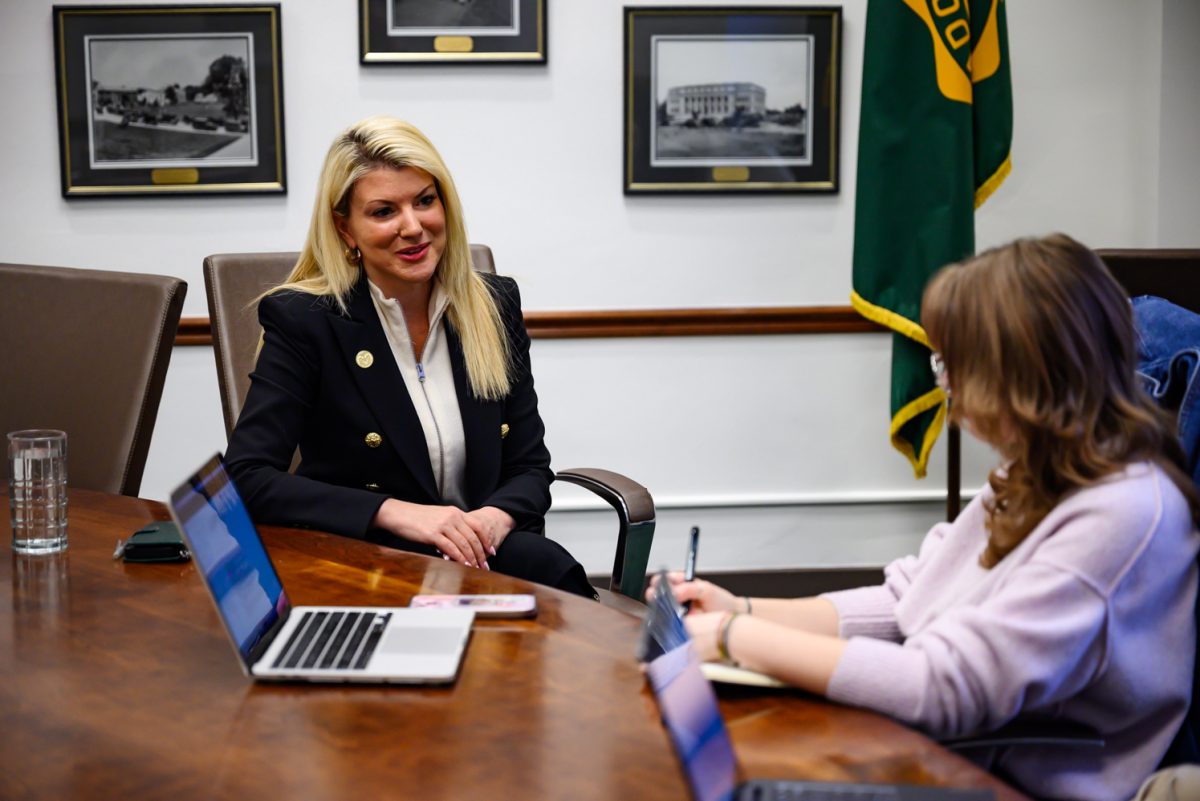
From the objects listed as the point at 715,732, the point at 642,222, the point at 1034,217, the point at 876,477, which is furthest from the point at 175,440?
the point at 715,732

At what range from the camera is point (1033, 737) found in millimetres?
1154

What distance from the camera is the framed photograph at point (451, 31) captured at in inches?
141

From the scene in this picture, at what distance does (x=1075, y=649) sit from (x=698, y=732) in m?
0.41

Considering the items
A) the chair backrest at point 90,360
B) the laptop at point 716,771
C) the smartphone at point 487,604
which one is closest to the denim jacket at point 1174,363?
the laptop at point 716,771

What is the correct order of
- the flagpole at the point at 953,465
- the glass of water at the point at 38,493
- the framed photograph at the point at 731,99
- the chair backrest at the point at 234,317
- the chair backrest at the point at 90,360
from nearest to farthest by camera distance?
1. the glass of water at the point at 38,493
2. the chair backrest at the point at 90,360
3. the chair backrest at the point at 234,317
4. the flagpole at the point at 953,465
5. the framed photograph at the point at 731,99

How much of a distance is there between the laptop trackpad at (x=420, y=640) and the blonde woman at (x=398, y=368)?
753 millimetres

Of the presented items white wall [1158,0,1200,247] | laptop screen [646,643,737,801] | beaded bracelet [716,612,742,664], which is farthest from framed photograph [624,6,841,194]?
laptop screen [646,643,737,801]

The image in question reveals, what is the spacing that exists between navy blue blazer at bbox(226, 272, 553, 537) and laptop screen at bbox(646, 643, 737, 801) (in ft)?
3.75

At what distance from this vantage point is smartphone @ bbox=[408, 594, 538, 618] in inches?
54.9

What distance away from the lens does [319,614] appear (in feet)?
4.52

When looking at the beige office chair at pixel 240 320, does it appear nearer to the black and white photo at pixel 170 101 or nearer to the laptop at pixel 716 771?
the black and white photo at pixel 170 101

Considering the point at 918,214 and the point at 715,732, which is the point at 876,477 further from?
the point at 715,732

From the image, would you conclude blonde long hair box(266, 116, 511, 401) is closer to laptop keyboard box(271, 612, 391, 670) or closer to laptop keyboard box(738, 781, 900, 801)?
laptop keyboard box(271, 612, 391, 670)

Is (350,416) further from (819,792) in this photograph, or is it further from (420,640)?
(819,792)
